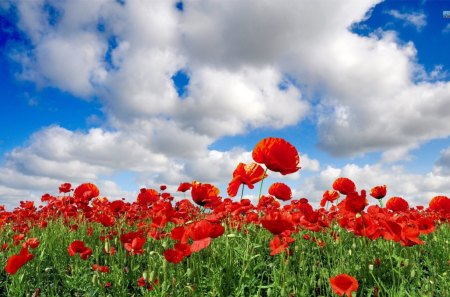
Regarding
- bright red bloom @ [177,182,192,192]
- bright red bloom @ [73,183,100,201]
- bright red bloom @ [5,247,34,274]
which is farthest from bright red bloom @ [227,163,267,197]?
bright red bloom @ [73,183,100,201]

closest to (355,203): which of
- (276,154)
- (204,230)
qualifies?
(276,154)

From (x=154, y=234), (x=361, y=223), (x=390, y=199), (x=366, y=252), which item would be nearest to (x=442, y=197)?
(x=390, y=199)

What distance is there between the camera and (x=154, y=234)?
4.35m

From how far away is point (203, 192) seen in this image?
4.00 metres

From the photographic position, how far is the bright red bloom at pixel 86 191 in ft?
19.0

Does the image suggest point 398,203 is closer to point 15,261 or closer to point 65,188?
point 15,261

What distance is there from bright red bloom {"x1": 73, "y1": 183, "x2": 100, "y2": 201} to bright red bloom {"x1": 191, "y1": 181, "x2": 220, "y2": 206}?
2.45 m

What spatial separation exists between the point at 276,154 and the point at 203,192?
4.04 feet

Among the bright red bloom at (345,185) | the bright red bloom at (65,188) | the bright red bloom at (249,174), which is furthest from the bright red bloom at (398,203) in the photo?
the bright red bloom at (65,188)

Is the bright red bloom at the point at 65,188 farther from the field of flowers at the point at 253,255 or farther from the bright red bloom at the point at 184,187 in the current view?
the bright red bloom at the point at 184,187

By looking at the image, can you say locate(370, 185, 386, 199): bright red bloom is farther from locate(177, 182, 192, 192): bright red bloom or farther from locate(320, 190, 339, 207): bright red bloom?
locate(177, 182, 192, 192): bright red bloom

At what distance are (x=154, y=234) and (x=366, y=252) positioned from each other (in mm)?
2577

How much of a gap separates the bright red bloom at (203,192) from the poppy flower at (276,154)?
3.52ft

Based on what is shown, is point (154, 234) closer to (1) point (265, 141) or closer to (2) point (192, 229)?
(2) point (192, 229)
